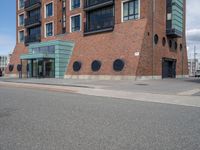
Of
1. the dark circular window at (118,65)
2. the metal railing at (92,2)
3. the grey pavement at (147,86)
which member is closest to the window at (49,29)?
the metal railing at (92,2)

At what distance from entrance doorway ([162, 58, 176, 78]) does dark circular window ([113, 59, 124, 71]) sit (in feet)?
24.4

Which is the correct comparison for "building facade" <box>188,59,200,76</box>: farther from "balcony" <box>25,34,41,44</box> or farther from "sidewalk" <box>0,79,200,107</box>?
"sidewalk" <box>0,79,200,107</box>

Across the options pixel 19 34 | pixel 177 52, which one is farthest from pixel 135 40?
pixel 19 34

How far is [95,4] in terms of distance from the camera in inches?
1353

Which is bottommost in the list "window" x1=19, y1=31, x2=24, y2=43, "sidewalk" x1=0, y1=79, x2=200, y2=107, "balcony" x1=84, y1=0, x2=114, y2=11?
"sidewalk" x1=0, y1=79, x2=200, y2=107

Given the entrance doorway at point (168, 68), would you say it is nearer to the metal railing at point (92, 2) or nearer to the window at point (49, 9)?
the metal railing at point (92, 2)

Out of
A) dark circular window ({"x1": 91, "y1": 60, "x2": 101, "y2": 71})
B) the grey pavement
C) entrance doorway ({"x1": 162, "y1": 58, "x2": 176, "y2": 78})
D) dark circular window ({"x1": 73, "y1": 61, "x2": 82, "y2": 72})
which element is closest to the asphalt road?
the grey pavement

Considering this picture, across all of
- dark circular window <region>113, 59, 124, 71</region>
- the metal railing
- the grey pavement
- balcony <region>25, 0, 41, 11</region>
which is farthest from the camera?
balcony <region>25, 0, 41, 11</region>

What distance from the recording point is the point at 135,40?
29.0 m

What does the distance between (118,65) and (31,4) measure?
25.2m

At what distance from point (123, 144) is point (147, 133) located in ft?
3.33

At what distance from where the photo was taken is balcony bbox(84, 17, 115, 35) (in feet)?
106

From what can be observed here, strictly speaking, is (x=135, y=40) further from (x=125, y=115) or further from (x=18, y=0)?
(x=18, y=0)

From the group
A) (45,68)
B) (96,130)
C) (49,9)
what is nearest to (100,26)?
(45,68)
